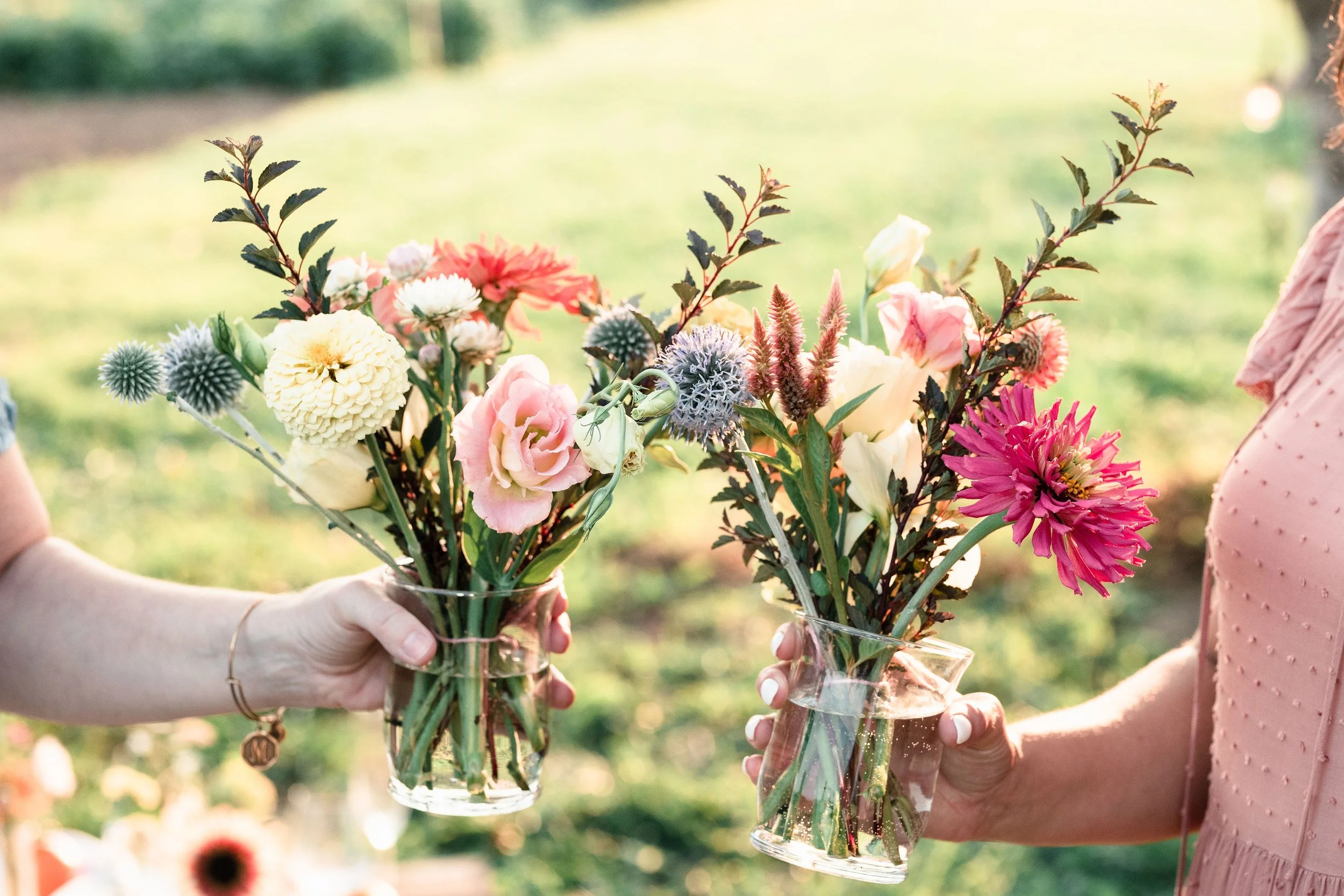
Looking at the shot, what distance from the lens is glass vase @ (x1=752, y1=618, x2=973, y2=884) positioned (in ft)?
3.43

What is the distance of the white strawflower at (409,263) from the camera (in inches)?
44.2

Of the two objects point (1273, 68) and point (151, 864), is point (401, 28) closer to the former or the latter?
point (1273, 68)

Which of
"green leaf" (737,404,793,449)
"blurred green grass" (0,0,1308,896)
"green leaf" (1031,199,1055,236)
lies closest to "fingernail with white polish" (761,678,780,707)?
"green leaf" (737,404,793,449)

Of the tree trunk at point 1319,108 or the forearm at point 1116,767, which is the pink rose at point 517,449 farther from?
the tree trunk at point 1319,108

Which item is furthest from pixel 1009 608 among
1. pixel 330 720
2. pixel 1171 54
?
pixel 1171 54

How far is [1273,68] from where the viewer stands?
4.84m

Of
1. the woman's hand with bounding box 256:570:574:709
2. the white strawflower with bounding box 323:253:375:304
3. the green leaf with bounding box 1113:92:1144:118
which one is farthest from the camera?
the woman's hand with bounding box 256:570:574:709

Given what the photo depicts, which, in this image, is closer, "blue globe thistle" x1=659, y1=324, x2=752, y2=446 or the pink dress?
"blue globe thistle" x1=659, y1=324, x2=752, y2=446

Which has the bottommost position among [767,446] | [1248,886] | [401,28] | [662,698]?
[662,698]

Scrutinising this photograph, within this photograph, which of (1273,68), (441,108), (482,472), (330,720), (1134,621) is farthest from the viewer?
(441,108)

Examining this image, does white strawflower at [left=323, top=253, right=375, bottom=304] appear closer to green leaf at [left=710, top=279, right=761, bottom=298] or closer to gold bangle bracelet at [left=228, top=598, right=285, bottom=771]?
green leaf at [left=710, top=279, right=761, bottom=298]

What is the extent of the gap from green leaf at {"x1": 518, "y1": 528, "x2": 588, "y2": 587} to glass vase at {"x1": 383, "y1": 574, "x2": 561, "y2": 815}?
2cm

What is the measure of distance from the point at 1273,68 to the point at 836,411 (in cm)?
465

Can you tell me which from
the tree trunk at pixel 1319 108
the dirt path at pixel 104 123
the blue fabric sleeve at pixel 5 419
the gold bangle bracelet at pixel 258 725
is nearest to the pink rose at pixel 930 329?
the gold bangle bracelet at pixel 258 725
